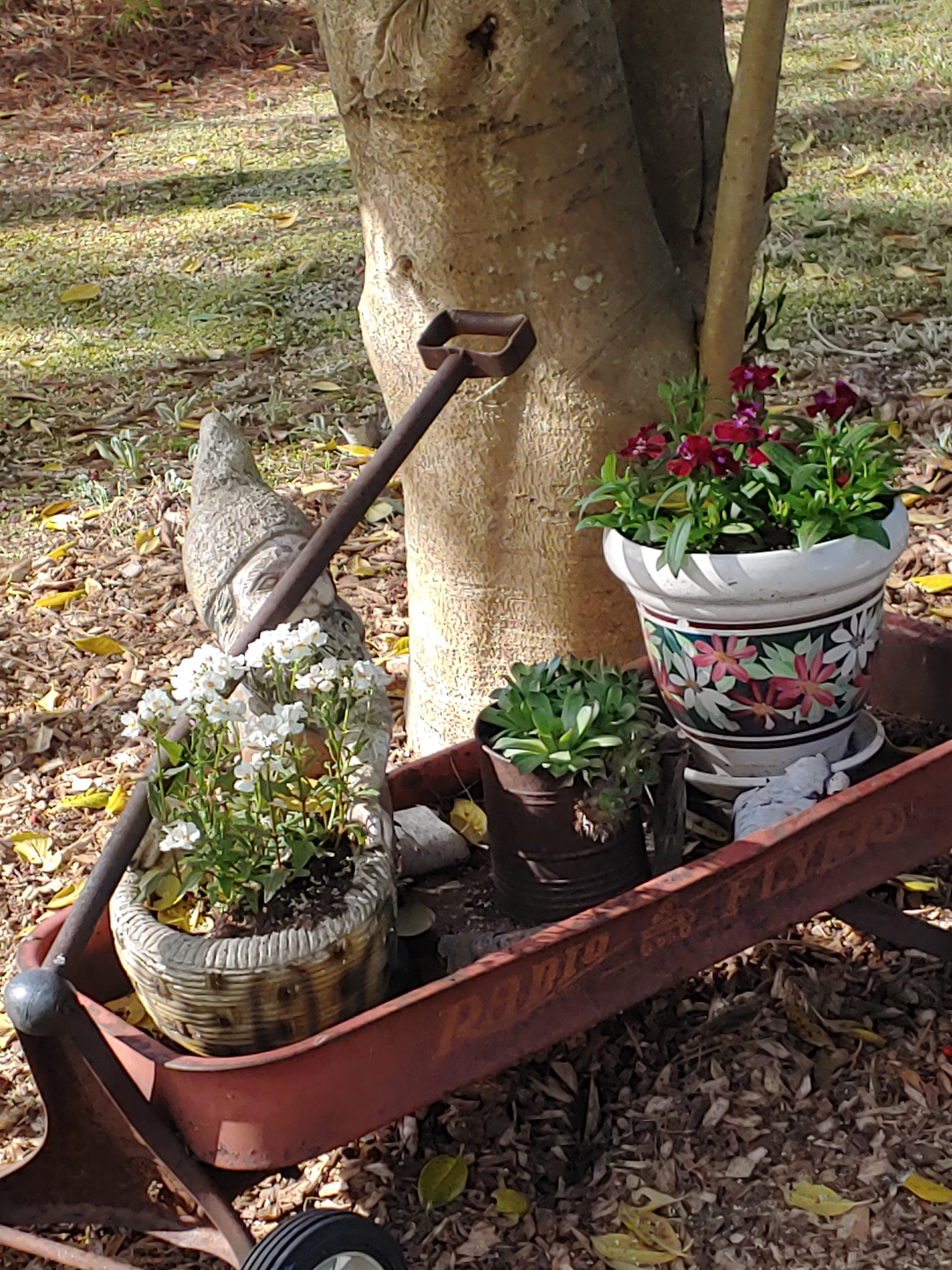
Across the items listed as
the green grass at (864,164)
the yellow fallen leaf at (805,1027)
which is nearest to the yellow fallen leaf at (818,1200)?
the yellow fallen leaf at (805,1027)

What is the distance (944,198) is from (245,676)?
424 centimetres

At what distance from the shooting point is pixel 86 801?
3.13 meters

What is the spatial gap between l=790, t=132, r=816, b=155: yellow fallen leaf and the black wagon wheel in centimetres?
536

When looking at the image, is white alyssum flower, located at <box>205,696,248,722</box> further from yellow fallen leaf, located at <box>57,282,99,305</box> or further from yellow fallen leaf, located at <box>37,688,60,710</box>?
yellow fallen leaf, located at <box>57,282,99,305</box>

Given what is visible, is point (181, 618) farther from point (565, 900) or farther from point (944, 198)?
point (944, 198)

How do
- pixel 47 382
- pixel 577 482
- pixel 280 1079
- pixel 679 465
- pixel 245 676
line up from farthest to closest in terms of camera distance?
pixel 47 382 < pixel 577 482 < pixel 679 465 < pixel 245 676 < pixel 280 1079

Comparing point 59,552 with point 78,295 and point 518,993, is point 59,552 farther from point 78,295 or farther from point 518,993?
point 518,993

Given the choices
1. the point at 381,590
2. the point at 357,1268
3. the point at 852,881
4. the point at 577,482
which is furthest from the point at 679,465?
the point at 381,590

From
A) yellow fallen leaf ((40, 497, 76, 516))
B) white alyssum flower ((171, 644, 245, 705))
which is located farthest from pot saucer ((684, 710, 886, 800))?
yellow fallen leaf ((40, 497, 76, 516))

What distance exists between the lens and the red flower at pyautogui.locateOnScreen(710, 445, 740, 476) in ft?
7.63

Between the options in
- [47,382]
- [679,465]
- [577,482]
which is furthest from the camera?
[47,382]

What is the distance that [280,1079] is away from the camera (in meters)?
1.78

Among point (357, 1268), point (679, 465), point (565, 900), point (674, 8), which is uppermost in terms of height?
point (674, 8)

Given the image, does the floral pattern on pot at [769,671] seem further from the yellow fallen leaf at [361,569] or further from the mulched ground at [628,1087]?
the yellow fallen leaf at [361,569]
